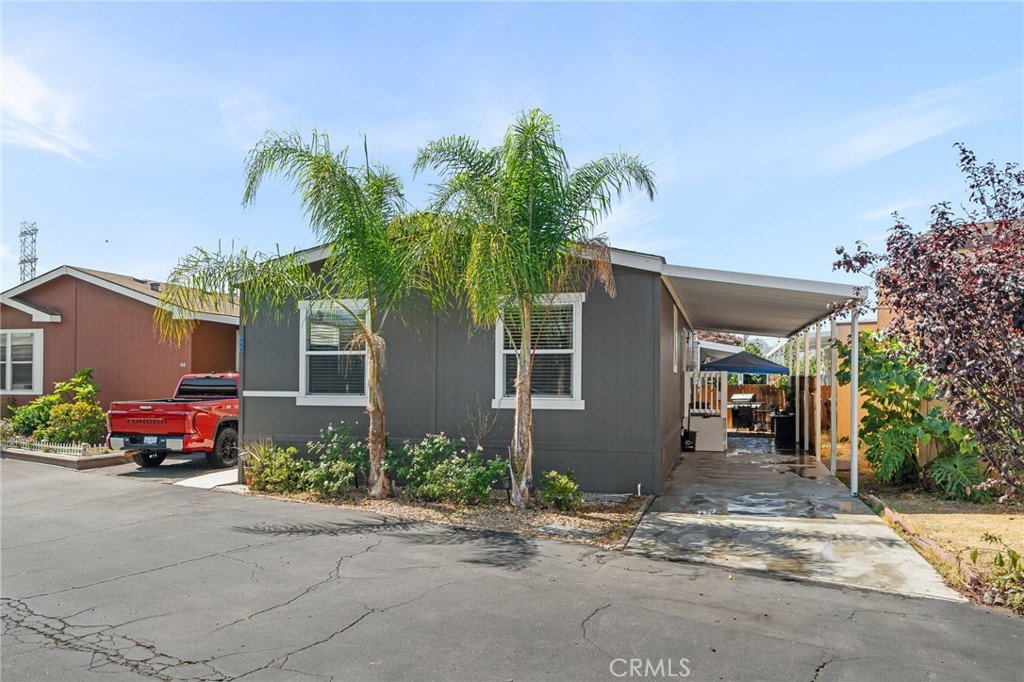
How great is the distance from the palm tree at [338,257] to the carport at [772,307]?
154 inches

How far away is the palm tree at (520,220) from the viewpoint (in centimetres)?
831

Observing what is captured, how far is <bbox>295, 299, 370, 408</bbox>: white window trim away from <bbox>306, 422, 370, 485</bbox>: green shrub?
479mm

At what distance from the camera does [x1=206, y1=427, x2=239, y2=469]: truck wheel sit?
43.1ft

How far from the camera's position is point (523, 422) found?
8.98m

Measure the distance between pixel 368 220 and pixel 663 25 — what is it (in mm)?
4635

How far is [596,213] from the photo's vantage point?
29.5 feet

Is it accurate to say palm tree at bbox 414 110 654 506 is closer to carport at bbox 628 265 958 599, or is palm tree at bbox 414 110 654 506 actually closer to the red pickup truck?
carport at bbox 628 265 958 599

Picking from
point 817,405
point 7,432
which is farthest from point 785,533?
point 7,432

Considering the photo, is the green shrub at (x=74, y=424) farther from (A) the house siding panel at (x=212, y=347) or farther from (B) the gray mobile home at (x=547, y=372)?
(B) the gray mobile home at (x=547, y=372)

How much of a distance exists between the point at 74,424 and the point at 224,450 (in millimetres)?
4381

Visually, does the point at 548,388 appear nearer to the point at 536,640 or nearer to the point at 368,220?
the point at 368,220

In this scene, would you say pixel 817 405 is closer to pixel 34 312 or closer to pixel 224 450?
pixel 224 450

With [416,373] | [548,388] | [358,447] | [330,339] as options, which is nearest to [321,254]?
[330,339]

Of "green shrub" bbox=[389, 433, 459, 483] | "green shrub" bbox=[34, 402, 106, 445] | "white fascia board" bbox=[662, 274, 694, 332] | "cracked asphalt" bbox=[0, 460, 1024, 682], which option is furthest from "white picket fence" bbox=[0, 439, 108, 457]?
"white fascia board" bbox=[662, 274, 694, 332]
